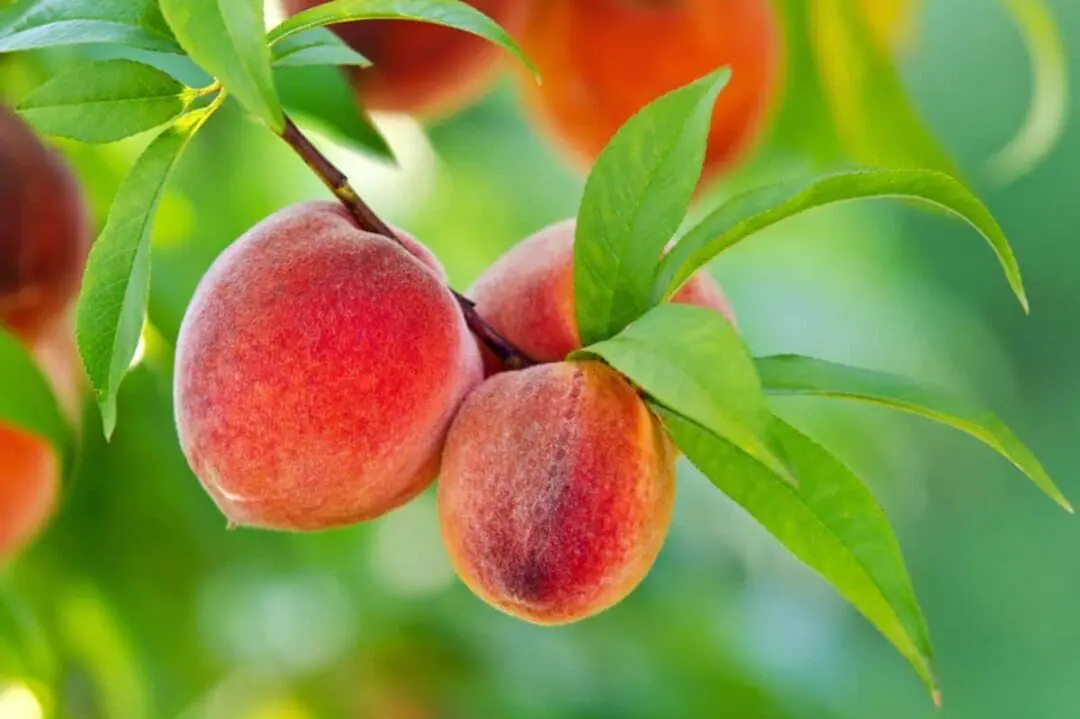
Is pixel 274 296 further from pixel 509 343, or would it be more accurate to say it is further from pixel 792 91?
pixel 792 91

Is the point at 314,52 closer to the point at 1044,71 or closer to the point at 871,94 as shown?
the point at 871,94

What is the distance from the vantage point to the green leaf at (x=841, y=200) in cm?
34

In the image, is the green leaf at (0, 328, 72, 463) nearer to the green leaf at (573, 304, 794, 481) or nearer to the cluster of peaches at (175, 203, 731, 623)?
the cluster of peaches at (175, 203, 731, 623)

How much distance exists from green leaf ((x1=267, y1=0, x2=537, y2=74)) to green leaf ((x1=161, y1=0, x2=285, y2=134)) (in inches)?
1.8

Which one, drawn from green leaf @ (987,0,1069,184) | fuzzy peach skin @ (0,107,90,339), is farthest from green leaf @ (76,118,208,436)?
green leaf @ (987,0,1069,184)

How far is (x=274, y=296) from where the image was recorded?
1.17 feet

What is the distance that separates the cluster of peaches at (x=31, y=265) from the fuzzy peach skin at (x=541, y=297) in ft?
0.75

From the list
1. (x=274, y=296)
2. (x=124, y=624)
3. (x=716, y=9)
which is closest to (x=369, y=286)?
(x=274, y=296)

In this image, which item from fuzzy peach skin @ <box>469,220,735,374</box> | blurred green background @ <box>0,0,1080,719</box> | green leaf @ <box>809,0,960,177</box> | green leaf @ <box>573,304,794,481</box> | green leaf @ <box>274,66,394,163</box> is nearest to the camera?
green leaf @ <box>573,304,794,481</box>

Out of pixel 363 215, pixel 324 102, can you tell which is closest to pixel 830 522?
pixel 363 215

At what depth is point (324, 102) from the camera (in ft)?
1.69

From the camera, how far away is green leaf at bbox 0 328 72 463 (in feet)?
1.52

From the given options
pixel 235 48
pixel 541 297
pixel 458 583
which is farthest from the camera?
pixel 458 583

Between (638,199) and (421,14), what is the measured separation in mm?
79
